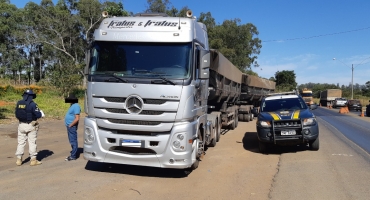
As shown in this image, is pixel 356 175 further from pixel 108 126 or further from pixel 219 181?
pixel 108 126

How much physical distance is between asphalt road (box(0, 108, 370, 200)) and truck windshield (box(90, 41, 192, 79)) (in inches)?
84.4

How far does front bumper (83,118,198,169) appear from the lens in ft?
23.3

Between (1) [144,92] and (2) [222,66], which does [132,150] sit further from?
(2) [222,66]

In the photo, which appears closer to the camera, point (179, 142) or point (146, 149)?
point (179, 142)

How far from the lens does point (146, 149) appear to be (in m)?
7.21

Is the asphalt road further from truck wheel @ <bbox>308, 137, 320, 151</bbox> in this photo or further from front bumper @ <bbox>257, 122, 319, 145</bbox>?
front bumper @ <bbox>257, 122, 319, 145</bbox>

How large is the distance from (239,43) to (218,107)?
134ft

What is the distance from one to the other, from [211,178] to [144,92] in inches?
90.0

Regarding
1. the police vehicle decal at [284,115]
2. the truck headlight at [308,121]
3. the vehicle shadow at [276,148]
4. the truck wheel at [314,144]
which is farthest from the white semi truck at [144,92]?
the truck wheel at [314,144]

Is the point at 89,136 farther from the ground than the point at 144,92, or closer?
closer

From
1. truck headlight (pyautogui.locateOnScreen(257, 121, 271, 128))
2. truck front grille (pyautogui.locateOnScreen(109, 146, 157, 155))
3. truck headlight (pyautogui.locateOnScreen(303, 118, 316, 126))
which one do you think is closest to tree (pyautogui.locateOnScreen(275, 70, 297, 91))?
truck headlight (pyautogui.locateOnScreen(303, 118, 316, 126))

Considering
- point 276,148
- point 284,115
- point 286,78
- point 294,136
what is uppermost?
point 286,78

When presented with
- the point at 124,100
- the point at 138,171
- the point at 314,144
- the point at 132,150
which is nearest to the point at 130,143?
the point at 132,150

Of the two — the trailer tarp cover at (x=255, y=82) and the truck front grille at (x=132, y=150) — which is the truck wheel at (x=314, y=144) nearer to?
the truck front grille at (x=132, y=150)
